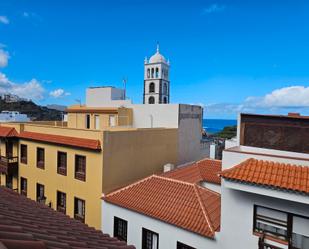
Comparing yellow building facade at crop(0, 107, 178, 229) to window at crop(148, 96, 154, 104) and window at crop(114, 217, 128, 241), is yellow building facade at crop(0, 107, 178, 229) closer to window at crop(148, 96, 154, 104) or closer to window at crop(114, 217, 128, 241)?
window at crop(114, 217, 128, 241)

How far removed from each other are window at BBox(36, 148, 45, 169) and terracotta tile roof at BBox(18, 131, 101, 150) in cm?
96

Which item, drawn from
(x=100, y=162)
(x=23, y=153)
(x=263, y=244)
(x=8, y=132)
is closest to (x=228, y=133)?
(x=23, y=153)

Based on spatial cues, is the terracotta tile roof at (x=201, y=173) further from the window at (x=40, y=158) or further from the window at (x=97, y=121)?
the window at (x=97, y=121)

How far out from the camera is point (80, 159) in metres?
16.4

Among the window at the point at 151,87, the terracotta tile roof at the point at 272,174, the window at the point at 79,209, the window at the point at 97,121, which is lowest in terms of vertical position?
the window at the point at 79,209

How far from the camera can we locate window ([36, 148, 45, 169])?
62.2ft

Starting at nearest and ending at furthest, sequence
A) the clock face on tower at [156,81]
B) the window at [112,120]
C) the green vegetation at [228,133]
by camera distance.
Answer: the window at [112,120] < the clock face on tower at [156,81] < the green vegetation at [228,133]

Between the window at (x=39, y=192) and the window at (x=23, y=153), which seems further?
the window at (x=23, y=153)

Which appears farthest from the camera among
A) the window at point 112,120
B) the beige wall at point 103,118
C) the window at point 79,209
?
the window at point 112,120

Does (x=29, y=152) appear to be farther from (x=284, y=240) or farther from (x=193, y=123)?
(x=284, y=240)

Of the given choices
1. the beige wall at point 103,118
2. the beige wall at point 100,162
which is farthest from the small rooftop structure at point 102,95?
the beige wall at point 100,162

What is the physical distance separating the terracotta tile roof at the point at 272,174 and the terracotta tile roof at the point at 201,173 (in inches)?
224

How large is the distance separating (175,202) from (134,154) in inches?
205

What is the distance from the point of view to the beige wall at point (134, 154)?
604 inches
